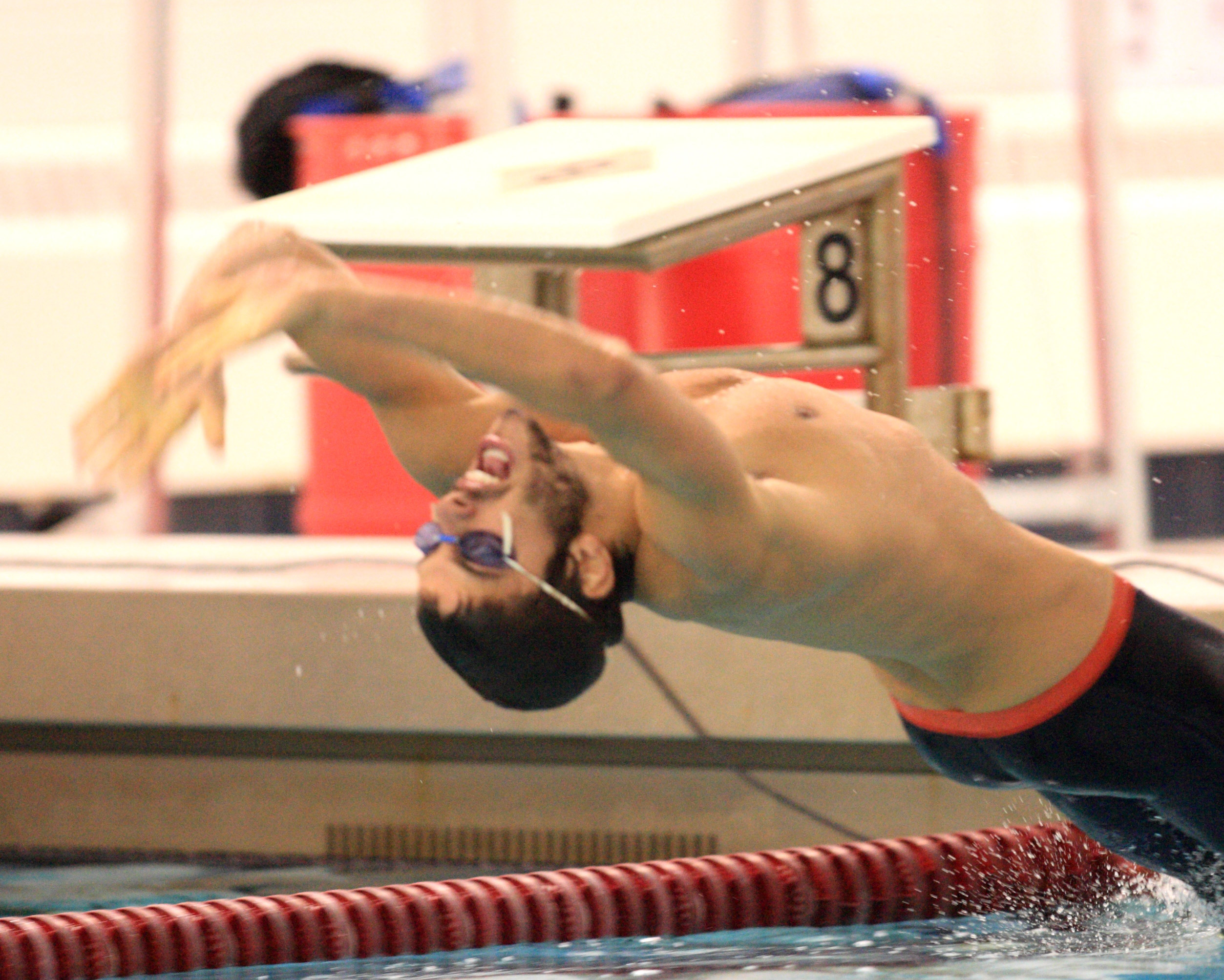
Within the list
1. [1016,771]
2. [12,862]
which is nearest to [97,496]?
[12,862]

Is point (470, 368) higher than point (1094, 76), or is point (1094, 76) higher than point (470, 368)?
point (1094, 76)

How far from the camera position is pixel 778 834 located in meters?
2.74

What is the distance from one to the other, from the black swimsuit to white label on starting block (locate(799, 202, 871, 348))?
653 mm

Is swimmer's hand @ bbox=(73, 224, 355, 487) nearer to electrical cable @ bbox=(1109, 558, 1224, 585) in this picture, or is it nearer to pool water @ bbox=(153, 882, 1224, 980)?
pool water @ bbox=(153, 882, 1224, 980)

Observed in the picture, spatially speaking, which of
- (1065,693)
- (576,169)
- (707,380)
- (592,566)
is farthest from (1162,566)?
(592,566)

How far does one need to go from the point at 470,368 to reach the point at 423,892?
3.98 feet

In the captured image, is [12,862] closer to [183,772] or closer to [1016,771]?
[183,772]

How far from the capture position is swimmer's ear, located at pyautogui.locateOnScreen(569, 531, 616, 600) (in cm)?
157

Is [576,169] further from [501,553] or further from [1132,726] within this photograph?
[1132,726]

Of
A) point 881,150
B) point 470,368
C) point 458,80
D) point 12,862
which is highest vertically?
point 458,80

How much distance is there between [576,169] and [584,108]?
11.8 feet

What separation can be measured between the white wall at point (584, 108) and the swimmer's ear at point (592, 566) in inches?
171

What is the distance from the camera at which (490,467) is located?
1593mm

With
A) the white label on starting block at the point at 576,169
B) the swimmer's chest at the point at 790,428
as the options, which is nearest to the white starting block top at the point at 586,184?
the white label on starting block at the point at 576,169
